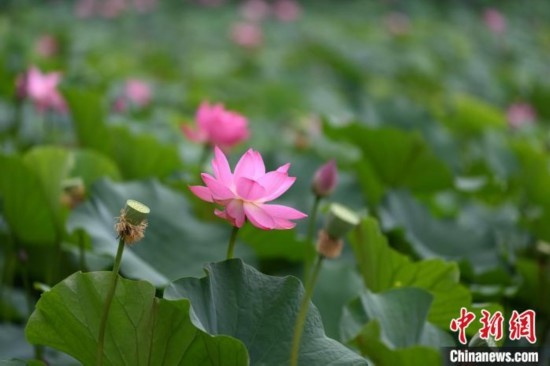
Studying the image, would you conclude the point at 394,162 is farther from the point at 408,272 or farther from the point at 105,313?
the point at 105,313

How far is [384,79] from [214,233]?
3000 millimetres

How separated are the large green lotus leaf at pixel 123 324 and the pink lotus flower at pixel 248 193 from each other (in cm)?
10

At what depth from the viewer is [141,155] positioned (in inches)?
60.4

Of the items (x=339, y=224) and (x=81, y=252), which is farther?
(x=81, y=252)

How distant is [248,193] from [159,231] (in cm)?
43

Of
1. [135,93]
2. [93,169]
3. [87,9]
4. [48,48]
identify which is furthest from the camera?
[87,9]

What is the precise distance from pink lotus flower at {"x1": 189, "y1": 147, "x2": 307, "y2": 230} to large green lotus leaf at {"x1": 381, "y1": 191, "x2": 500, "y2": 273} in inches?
23.9

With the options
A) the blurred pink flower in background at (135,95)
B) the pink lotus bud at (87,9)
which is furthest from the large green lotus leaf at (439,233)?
the pink lotus bud at (87,9)

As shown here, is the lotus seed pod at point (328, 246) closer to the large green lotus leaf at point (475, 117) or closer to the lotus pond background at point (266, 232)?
the lotus pond background at point (266, 232)

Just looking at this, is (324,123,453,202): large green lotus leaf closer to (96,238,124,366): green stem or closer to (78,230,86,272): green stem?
(78,230,86,272): green stem

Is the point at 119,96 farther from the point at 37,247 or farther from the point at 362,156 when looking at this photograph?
the point at 37,247

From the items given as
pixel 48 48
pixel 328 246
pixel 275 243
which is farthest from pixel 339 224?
pixel 48 48

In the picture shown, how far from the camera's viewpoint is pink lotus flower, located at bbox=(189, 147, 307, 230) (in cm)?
77

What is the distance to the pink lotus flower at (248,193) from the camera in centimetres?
77
